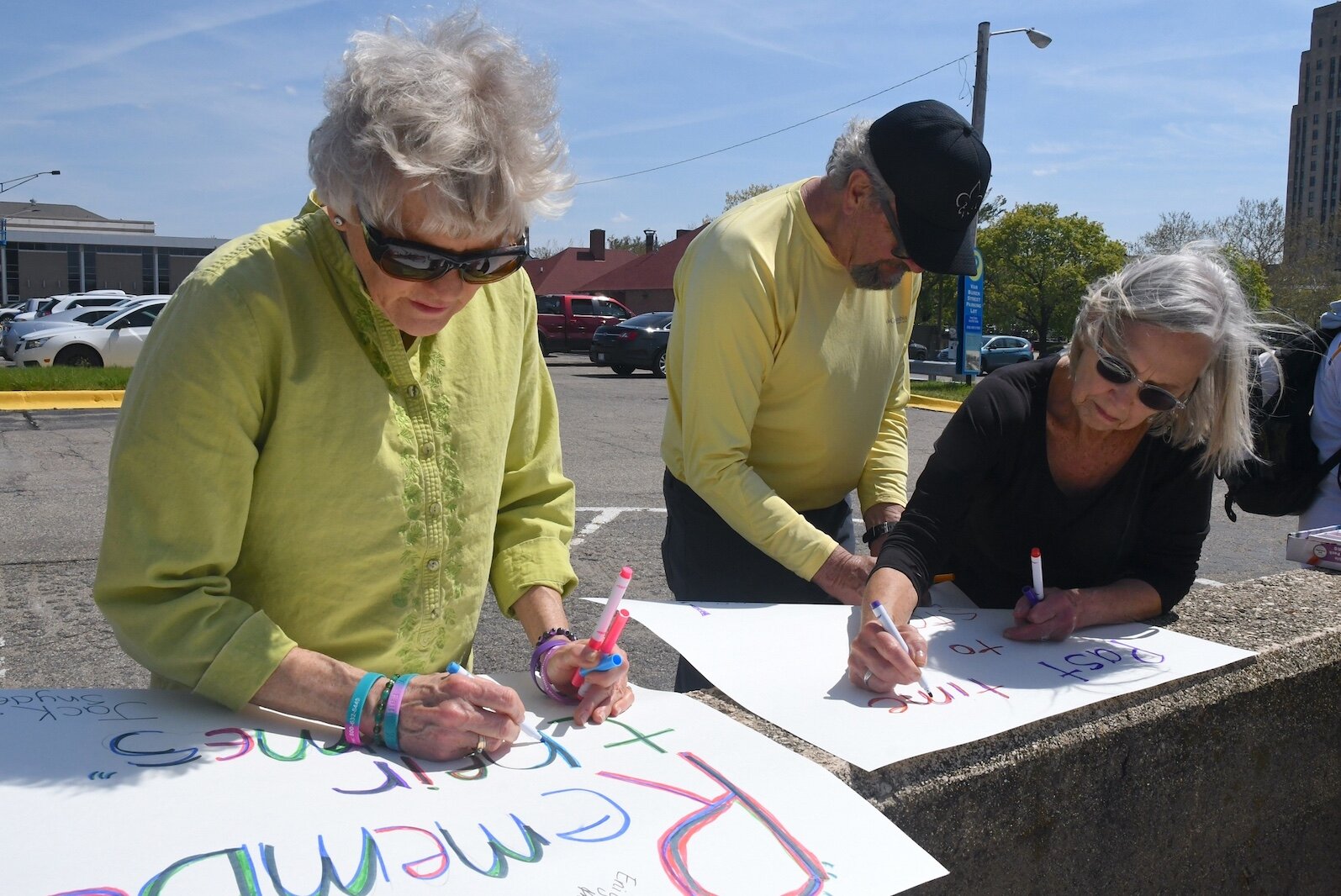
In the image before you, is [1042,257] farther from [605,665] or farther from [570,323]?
[605,665]

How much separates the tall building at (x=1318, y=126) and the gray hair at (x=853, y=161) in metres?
127

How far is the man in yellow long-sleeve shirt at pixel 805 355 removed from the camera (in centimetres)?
228

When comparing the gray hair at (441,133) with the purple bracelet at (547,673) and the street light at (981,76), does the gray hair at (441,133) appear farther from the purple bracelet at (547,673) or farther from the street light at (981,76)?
the street light at (981,76)

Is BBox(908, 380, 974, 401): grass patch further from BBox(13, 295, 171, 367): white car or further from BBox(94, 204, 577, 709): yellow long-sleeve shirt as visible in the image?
BBox(94, 204, 577, 709): yellow long-sleeve shirt

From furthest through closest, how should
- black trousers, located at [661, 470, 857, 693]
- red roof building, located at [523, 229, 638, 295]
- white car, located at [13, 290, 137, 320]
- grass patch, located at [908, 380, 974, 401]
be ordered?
red roof building, located at [523, 229, 638, 295] → white car, located at [13, 290, 137, 320] → grass patch, located at [908, 380, 974, 401] → black trousers, located at [661, 470, 857, 693]

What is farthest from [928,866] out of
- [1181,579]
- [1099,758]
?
[1181,579]

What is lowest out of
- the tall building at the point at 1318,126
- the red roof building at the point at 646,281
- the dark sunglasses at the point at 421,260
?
the dark sunglasses at the point at 421,260

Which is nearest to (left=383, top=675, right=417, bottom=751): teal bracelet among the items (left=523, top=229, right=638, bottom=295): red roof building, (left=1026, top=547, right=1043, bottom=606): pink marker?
(left=1026, top=547, right=1043, bottom=606): pink marker

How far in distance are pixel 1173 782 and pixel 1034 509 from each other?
65 centimetres

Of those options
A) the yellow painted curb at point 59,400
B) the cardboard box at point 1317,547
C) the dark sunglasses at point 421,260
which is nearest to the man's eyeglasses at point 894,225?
the dark sunglasses at point 421,260

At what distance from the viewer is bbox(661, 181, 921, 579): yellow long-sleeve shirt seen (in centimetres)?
228

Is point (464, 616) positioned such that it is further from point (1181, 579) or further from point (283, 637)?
point (1181, 579)

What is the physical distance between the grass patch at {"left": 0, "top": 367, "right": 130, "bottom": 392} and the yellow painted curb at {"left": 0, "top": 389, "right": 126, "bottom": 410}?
0.22 metres

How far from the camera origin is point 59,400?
527 inches
